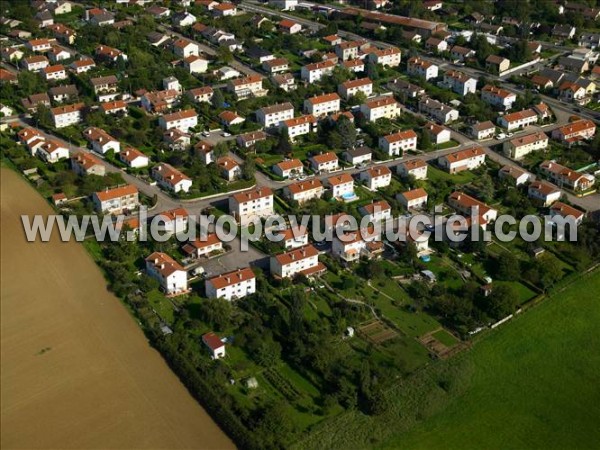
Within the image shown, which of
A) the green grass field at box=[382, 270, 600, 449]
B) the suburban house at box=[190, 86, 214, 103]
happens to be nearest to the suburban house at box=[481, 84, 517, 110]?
the suburban house at box=[190, 86, 214, 103]

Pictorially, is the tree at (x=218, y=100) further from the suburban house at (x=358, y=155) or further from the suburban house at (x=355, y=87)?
the suburban house at (x=358, y=155)

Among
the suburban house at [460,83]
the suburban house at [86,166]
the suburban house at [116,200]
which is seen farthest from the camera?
the suburban house at [460,83]

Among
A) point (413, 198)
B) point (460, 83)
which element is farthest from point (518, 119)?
point (413, 198)

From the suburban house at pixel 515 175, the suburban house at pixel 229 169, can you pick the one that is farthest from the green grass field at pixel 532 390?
the suburban house at pixel 229 169

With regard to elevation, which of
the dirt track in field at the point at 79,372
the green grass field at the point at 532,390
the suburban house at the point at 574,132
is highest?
the suburban house at the point at 574,132

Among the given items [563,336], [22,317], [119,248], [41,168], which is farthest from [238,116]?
[563,336]

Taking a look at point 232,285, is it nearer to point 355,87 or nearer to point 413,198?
point 413,198
